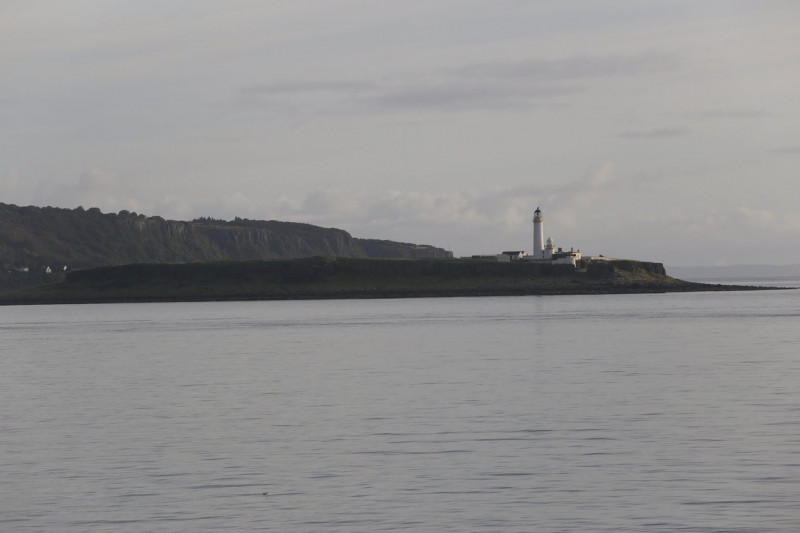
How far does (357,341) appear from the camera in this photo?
7881 cm

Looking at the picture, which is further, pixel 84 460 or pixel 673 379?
pixel 673 379

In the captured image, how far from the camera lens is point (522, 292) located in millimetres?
198625

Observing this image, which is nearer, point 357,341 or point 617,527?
point 617,527

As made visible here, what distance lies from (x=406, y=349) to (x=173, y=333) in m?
34.8

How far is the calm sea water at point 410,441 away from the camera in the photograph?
72.7 ft

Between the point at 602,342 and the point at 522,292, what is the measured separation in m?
127

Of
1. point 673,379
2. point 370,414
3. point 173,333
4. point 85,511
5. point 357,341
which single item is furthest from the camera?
point 173,333

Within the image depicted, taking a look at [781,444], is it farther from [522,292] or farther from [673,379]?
[522,292]

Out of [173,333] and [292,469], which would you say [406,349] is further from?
[292,469]

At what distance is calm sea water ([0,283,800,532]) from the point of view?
2216 centimetres

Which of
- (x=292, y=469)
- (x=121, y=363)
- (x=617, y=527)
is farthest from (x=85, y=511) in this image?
(x=121, y=363)

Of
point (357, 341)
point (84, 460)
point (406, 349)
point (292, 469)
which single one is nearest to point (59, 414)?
point (84, 460)

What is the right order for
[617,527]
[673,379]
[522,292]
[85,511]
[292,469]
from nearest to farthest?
[617,527], [85,511], [292,469], [673,379], [522,292]

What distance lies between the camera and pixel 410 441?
30844 millimetres
